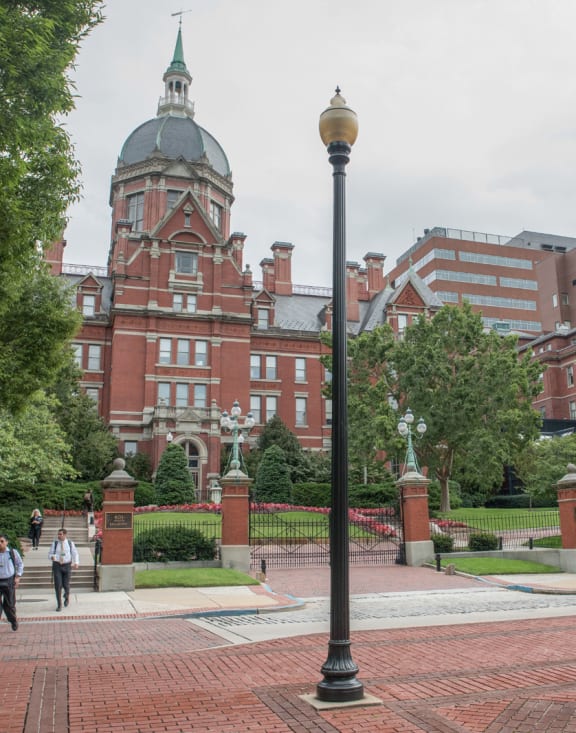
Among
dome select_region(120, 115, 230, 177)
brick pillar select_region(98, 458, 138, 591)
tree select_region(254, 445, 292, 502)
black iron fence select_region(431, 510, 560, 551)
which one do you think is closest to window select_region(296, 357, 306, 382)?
tree select_region(254, 445, 292, 502)

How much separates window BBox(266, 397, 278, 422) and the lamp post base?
48.1 m

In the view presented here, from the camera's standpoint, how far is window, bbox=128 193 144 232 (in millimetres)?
59000

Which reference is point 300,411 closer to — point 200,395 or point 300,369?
point 300,369

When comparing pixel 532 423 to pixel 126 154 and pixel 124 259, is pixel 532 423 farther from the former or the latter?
pixel 126 154

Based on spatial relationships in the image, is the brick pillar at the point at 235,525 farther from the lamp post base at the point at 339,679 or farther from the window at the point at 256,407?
the window at the point at 256,407

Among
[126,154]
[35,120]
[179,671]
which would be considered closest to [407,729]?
[179,671]

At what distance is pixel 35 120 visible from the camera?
11.7m


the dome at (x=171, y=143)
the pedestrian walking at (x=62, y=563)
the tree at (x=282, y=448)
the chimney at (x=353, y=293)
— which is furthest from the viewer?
the chimney at (x=353, y=293)

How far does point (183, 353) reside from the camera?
51.4 m

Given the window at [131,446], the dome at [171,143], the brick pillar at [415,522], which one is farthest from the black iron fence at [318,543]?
the dome at [171,143]

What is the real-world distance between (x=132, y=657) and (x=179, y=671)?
1405mm

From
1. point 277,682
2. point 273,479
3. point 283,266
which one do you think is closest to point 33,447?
point 273,479

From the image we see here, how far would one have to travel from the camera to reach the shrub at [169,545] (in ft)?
71.8

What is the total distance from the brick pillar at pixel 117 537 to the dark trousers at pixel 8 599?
19.5 feet
